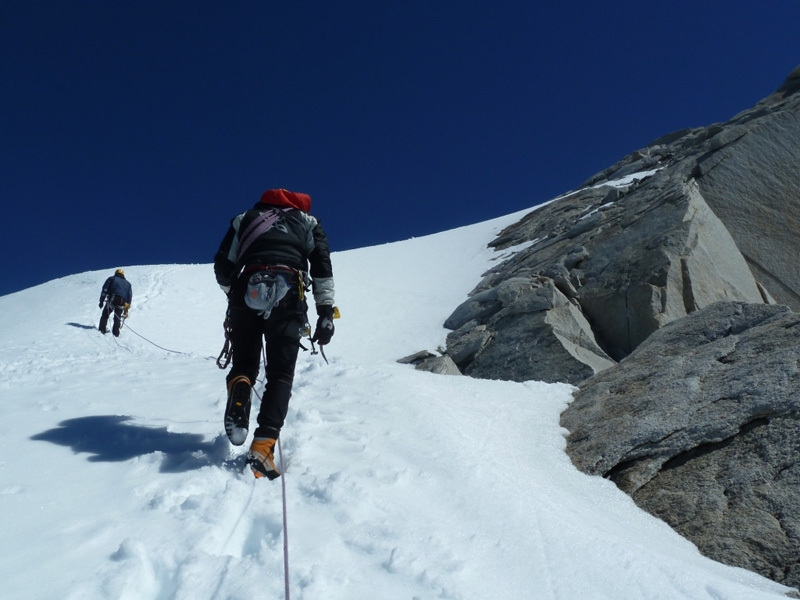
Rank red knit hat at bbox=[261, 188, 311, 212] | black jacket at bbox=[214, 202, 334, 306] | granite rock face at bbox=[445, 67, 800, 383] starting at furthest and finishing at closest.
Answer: granite rock face at bbox=[445, 67, 800, 383] < red knit hat at bbox=[261, 188, 311, 212] < black jacket at bbox=[214, 202, 334, 306]

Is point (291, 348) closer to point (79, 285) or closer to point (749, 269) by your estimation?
point (749, 269)

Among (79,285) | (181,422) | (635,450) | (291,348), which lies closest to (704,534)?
(635,450)

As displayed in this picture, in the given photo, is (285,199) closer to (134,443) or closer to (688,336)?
(134,443)

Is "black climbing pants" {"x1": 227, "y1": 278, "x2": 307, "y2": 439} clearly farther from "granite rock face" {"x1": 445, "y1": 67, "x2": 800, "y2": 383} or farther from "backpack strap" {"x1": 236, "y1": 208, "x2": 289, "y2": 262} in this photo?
"granite rock face" {"x1": 445, "y1": 67, "x2": 800, "y2": 383}

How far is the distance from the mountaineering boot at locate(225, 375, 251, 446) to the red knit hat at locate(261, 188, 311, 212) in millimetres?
1369

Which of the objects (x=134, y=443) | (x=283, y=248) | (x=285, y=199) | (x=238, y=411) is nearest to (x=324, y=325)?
(x=283, y=248)

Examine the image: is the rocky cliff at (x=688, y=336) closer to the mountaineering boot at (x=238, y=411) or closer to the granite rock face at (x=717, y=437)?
the granite rock face at (x=717, y=437)

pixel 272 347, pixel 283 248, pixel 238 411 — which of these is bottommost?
pixel 238 411

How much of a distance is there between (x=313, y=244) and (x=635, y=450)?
304cm

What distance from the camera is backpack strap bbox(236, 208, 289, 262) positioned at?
4328 mm

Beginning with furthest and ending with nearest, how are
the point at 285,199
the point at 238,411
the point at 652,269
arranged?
the point at 652,269 < the point at 285,199 < the point at 238,411

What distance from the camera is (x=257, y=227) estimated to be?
14.3ft

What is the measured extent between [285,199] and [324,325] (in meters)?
1.03

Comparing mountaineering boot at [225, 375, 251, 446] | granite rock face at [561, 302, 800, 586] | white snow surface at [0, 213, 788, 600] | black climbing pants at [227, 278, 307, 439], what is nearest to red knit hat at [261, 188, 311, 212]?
black climbing pants at [227, 278, 307, 439]
